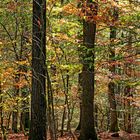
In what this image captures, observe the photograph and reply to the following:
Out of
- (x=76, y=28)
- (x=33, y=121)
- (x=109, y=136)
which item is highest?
(x=76, y=28)

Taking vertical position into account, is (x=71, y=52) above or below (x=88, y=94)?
above

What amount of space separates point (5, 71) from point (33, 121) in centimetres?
470

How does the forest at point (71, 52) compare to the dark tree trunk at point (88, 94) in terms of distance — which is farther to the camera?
the dark tree trunk at point (88, 94)

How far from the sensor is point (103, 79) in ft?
50.3

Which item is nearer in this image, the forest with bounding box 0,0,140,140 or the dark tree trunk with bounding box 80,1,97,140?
the forest with bounding box 0,0,140,140

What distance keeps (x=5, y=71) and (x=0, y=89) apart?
789mm

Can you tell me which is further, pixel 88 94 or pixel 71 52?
pixel 71 52

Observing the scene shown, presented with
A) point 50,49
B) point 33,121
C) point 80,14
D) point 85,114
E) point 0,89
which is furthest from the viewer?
point 50,49

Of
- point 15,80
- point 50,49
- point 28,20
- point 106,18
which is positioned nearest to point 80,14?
point 106,18

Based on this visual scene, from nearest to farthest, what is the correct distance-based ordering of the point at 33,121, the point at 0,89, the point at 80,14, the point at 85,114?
the point at 33,121 → the point at 80,14 → the point at 85,114 → the point at 0,89

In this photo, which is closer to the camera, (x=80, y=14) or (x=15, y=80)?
(x=80, y=14)

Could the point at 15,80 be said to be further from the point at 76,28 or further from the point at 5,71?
the point at 76,28

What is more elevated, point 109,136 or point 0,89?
point 0,89

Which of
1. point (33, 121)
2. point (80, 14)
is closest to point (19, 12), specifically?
point (80, 14)
